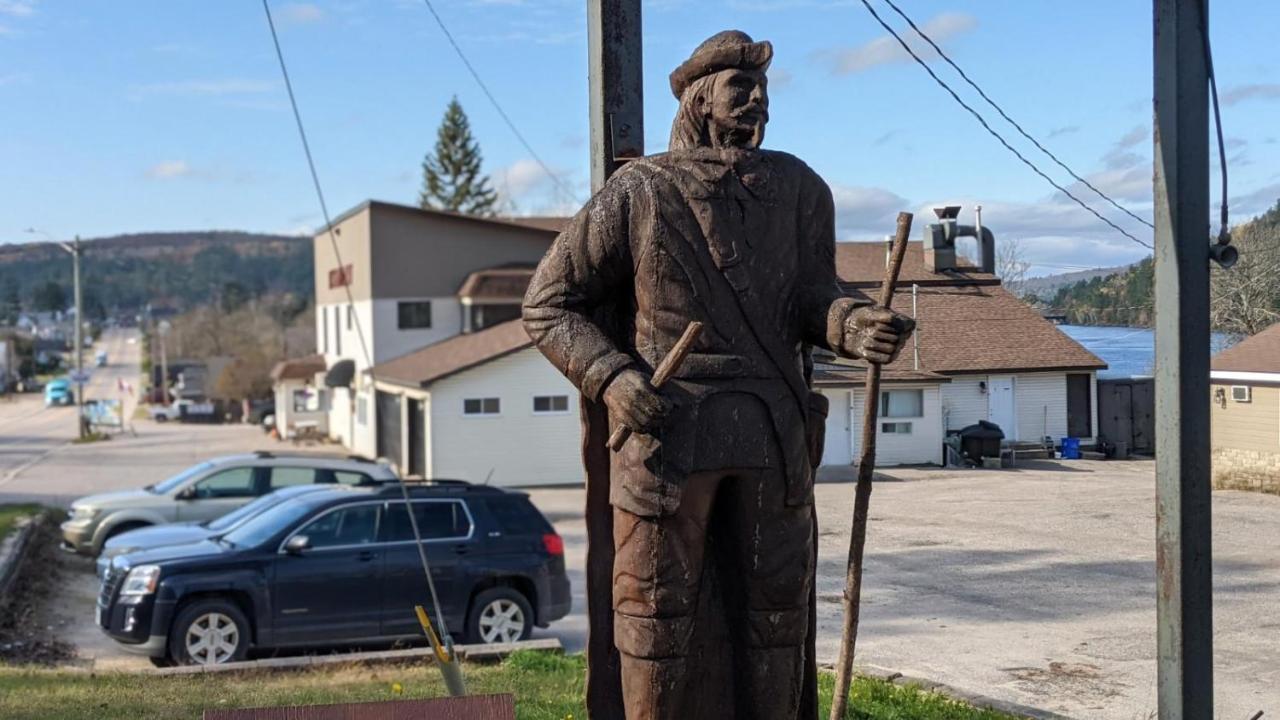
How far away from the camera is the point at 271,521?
1173 cm

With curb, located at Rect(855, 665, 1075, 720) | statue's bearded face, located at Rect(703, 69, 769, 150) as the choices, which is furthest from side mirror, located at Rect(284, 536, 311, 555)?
statue's bearded face, located at Rect(703, 69, 769, 150)

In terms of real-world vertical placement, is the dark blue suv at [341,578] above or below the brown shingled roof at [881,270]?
below

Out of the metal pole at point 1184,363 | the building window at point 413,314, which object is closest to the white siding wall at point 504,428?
the building window at point 413,314

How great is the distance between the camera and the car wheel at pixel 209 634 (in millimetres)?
10977

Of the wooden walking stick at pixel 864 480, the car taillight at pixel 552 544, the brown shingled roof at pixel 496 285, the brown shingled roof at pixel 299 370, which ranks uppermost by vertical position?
the brown shingled roof at pixel 496 285

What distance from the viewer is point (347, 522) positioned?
38.1ft

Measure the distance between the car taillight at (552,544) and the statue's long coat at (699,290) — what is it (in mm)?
7260

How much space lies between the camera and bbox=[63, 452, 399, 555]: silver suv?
1683 cm

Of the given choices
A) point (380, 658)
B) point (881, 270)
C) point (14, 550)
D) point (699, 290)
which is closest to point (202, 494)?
point (14, 550)

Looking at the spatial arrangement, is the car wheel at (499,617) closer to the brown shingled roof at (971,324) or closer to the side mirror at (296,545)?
the side mirror at (296,545)

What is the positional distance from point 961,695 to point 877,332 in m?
4.13

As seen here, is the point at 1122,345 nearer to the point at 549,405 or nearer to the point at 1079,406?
the point at 1079,406

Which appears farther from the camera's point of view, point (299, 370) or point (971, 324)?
point (299, 370)

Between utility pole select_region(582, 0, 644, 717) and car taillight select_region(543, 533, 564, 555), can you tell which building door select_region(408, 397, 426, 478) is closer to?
car taillight select_region(543, 533, 564, 555)
